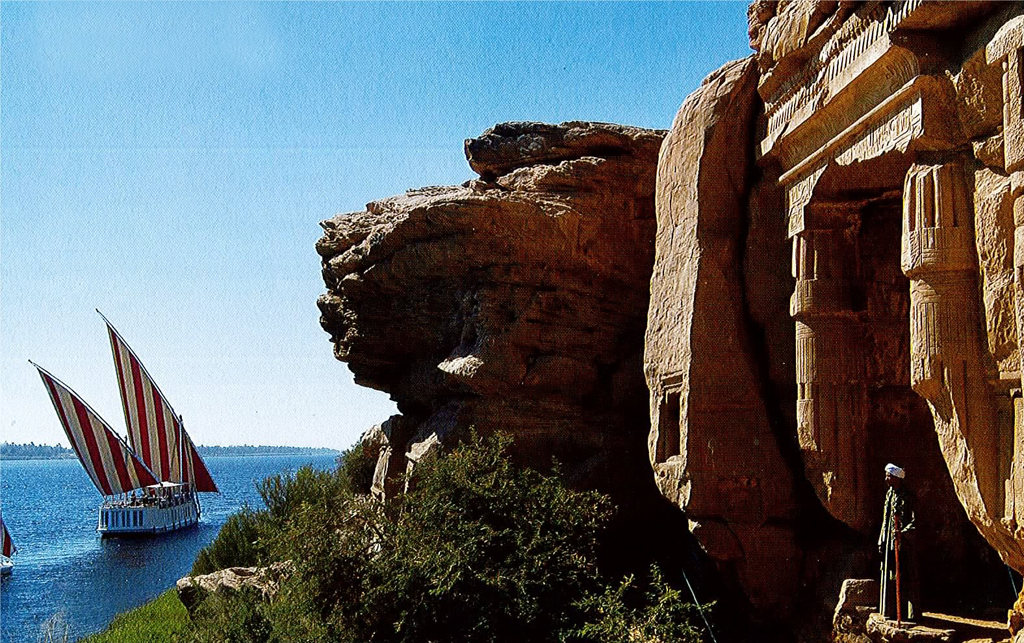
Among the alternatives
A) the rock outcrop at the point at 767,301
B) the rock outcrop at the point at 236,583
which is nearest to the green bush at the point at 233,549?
the rock outcrop at the point at 236,583

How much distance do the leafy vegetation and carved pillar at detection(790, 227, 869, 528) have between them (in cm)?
210

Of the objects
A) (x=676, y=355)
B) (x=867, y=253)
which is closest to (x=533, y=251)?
(x=676, y=355)

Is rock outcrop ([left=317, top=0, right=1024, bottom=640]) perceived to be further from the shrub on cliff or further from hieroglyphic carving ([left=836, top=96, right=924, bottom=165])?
the shrub on cliff

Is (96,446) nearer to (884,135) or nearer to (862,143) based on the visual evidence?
(862,143)

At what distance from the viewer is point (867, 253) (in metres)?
10.7

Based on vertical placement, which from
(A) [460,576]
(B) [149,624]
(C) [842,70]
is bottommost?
(B) [149,624]

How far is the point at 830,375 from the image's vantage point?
33.8ft

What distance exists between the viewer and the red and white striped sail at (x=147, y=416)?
4591 cm

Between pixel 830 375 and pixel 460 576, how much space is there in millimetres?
4569

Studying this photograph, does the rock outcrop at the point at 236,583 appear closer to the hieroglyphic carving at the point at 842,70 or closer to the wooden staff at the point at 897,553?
the wooden staff at the point at 897,553

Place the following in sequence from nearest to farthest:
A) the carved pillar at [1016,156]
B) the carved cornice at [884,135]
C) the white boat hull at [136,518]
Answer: the carved pillar at [1016,156], the carved cornice at [884,135], the white boat hull at [136,518]

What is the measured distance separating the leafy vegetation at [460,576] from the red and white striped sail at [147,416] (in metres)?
35.5

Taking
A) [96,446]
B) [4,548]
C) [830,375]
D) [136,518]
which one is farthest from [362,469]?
[136,518]

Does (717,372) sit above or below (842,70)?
below
